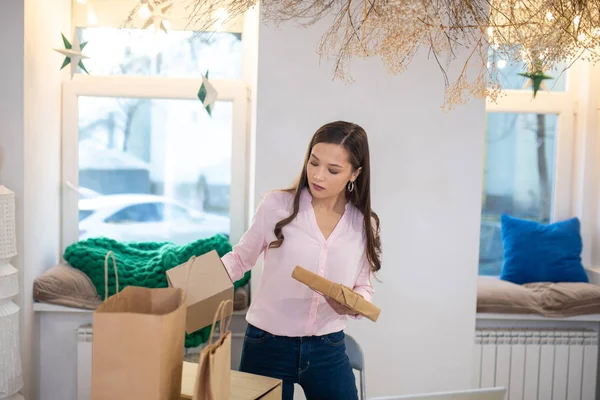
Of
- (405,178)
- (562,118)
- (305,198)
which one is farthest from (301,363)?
(562,118)

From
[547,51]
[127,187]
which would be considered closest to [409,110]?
[547,51]

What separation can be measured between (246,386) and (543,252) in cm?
240

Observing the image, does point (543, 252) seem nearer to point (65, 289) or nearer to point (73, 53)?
point (65, 289)

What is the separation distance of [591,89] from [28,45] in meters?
2.84

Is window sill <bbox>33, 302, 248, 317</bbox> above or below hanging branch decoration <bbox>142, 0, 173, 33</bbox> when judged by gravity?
below

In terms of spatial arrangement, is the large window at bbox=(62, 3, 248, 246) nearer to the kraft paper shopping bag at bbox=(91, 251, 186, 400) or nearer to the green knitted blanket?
the green knitted blanket

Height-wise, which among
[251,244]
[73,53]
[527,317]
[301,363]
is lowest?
[527,317]

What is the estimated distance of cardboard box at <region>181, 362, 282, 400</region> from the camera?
1677 mm

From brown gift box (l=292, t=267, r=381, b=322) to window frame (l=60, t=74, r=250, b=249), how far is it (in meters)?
1.74

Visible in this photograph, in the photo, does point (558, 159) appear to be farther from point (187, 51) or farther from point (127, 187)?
point (127, 187)

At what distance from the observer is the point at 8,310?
2.76 m

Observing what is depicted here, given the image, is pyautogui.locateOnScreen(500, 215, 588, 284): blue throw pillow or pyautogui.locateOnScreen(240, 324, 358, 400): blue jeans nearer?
pyautogui.locateOnScreen(240, 324, 358, 400): blue jeans

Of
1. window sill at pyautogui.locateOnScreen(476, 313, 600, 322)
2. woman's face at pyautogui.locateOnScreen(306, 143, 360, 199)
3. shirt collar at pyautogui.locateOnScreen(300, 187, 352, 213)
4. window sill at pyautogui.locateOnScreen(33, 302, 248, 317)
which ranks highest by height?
woman's face at pyautogui.locateOnScreen(306, 143, 360, 199)

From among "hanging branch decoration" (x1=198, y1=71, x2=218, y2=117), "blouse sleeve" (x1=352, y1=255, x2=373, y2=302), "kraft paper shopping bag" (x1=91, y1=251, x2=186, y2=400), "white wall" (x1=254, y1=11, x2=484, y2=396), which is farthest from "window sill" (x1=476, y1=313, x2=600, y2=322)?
"kraft paper shopping bag" (x1=91, y1=251, x2=186, y2=400)
